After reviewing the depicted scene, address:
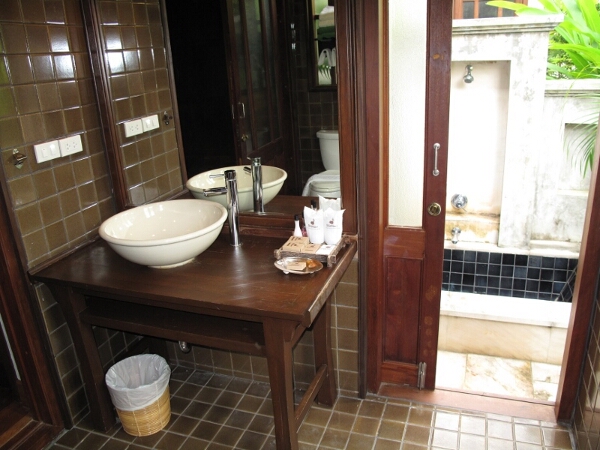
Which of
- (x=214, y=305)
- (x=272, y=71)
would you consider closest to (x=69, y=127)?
(x=272, y=71)

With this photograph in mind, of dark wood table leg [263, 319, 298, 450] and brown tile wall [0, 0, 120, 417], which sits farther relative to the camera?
brown tile wall [0, 0, 120, 417]

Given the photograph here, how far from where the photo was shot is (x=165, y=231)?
227cm

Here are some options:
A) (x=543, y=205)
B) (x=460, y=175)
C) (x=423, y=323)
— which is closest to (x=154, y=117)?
(x=423, y=323)

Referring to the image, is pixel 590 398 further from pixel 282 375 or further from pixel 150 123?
pixel 150 123

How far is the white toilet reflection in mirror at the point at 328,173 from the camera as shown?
2073 millimetres

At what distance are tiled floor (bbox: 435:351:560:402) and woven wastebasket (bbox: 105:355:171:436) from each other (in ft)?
4.68

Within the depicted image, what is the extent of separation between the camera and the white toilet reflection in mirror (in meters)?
2.07

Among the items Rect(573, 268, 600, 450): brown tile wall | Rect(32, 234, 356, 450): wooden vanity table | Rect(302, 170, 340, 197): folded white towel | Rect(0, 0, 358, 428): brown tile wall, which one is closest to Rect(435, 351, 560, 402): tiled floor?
Rect(573, 268, 600, 450): brown tile wall

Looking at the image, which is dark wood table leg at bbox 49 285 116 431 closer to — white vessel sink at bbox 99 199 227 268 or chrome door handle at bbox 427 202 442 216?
white vessel sink at bbox 99 199 227 268

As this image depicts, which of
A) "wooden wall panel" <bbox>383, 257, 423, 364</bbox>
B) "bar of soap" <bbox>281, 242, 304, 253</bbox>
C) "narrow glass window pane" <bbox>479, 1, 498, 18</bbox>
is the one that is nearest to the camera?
"bar of soap" <bbox>281, 242, 304, 253</bbox>

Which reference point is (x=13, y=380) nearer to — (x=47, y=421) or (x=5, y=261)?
(x=47, y=421)

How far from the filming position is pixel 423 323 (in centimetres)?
235

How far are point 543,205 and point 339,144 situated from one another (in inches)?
93.2

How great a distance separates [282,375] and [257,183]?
32.8 inches
